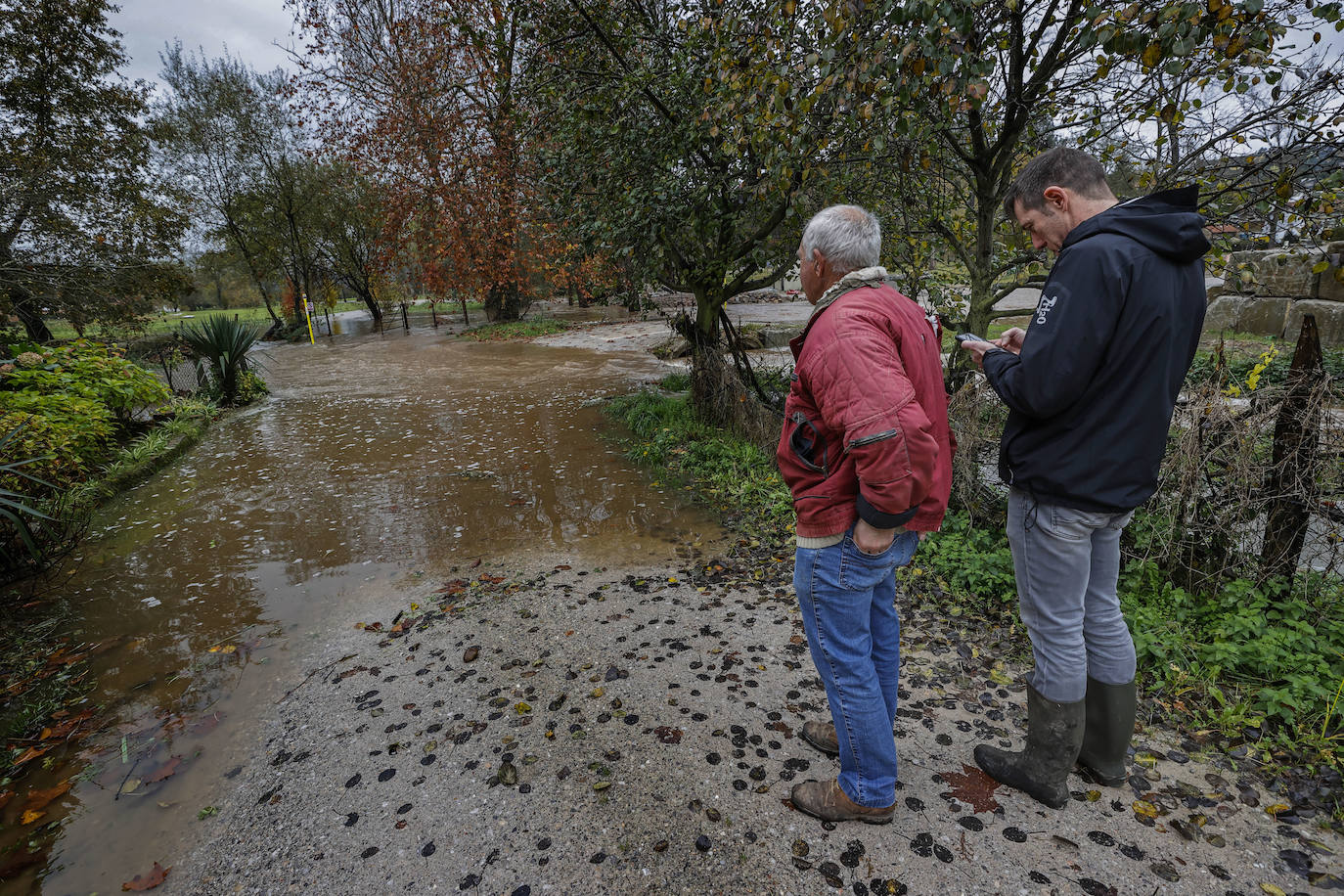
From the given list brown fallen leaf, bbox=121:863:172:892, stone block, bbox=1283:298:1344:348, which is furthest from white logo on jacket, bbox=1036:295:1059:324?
stone block, bbox=1283:298:1344:348

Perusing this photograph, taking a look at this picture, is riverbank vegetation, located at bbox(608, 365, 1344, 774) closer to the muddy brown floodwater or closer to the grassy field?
the muddy brown floodwater

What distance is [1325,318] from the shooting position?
31.8 feet

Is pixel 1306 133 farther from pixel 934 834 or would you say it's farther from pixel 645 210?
pixel 645 210

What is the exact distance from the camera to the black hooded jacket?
5.52 feet

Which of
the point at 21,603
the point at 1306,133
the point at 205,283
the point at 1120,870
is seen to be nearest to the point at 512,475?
the point at 21,603

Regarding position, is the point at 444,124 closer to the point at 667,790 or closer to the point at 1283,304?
the point at 667,790

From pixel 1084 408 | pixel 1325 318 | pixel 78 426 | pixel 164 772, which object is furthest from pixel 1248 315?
pixel 78 426

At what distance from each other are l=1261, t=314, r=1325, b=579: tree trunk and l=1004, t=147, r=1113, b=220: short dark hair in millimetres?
1500

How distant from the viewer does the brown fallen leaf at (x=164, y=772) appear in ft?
8.49

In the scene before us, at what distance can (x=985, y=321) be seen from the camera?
529 centimetres

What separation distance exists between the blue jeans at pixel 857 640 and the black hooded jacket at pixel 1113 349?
20.1 inches

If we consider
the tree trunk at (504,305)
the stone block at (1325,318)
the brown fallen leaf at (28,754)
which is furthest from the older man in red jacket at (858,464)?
the tree trunk at (504,305)

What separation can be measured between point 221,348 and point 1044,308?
11776mm

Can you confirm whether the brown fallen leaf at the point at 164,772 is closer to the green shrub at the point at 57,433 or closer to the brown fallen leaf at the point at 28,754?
the brown fallen leaf at the point at 28,754
